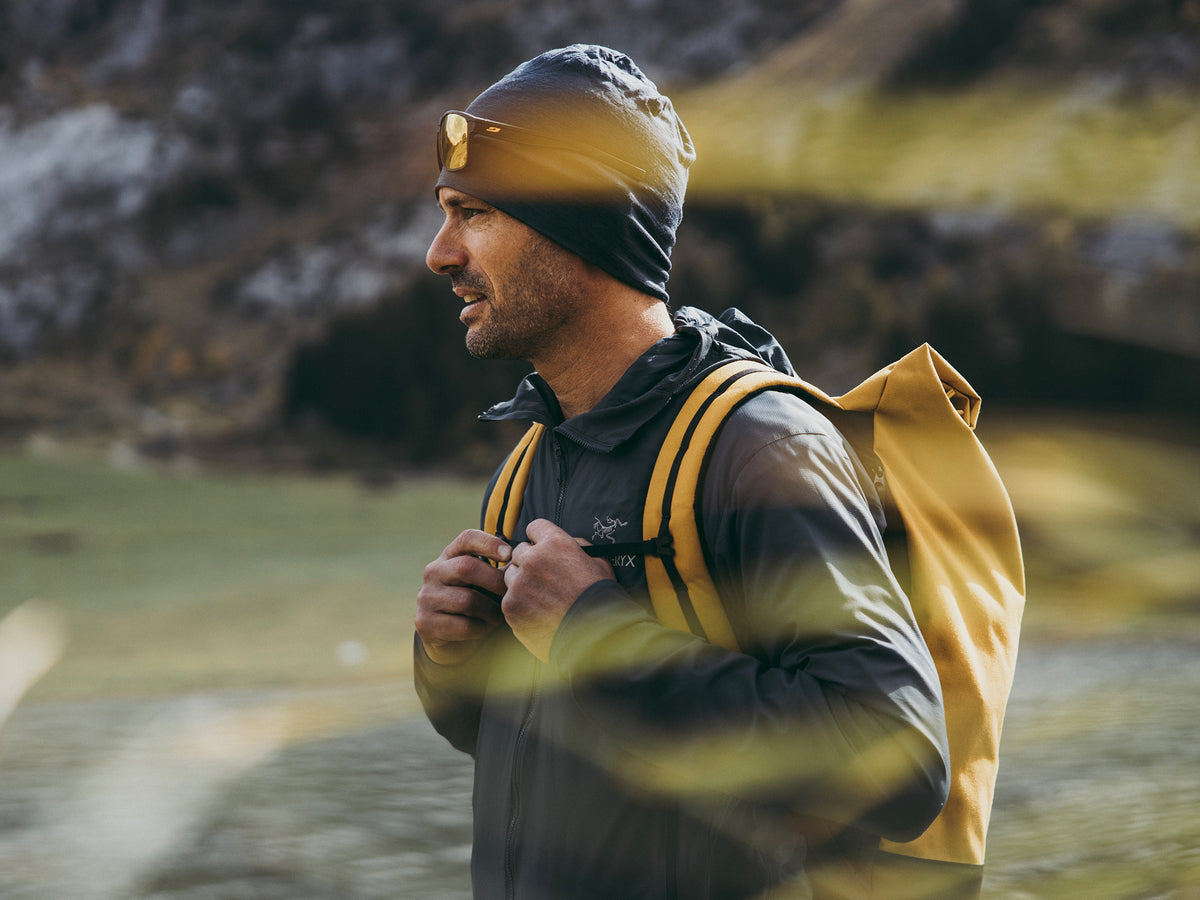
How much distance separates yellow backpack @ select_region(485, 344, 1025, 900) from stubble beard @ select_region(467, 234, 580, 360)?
0.29m

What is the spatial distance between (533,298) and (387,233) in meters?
37.6

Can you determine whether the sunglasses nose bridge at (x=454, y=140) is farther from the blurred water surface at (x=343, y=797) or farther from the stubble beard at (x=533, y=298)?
the blurred water surface at (x=343, y=797)

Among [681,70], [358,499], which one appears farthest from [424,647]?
[681,70]

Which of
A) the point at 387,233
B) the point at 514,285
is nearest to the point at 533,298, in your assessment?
the point at 514,285

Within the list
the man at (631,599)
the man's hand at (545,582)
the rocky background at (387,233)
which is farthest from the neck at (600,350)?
the rocky background at (387,233)

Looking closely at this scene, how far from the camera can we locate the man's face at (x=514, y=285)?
183 centimetres

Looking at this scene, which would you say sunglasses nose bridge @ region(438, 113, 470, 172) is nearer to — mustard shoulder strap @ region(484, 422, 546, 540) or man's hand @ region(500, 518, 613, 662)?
mustard shoulder strap @ region(484, 422, 546, 540)

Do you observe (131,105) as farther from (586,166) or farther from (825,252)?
(586,166)

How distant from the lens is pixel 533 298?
1.83 meters

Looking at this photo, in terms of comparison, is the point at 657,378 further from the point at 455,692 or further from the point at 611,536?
the point at 455,692

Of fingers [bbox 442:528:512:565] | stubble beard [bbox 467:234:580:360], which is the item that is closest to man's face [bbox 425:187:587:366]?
stubble beard [bbox 467:234:580:360]

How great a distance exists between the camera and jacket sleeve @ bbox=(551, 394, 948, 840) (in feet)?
4.66

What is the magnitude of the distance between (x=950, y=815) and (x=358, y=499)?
18619 millimetres

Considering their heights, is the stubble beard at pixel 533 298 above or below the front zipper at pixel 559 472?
above
